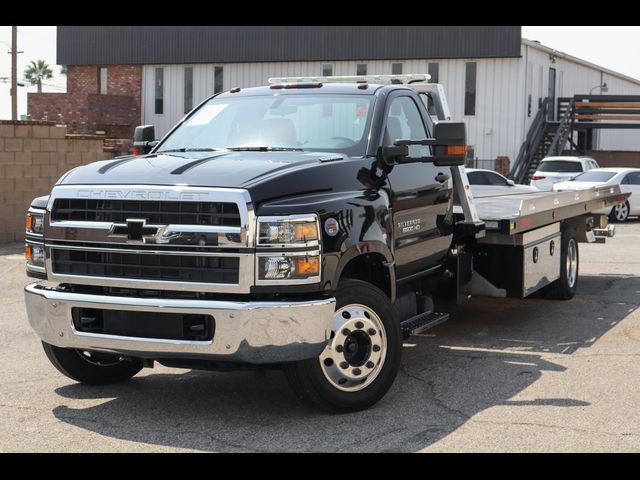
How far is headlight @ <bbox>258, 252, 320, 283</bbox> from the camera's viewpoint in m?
5.86

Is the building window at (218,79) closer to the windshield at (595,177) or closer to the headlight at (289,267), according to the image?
the windshield at (595,177)

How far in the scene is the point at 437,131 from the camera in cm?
723

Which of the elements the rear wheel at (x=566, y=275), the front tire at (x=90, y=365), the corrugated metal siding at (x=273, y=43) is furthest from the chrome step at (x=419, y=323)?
the corrugated metal siding at (x=273, y=43)

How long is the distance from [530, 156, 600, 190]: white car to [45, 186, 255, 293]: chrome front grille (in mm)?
22435

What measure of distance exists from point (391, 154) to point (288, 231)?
56.6 inches

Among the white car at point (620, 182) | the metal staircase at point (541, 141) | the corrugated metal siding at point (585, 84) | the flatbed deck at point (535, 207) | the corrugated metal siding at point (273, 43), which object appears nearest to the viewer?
the flatbed deck at point (535, 207)

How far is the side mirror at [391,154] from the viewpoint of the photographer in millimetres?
7055

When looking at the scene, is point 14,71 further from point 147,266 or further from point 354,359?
point 354,359

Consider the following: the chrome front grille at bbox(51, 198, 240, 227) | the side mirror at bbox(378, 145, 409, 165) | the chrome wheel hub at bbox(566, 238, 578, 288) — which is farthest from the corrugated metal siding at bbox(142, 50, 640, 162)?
the chrome front grille at bbox(51, 198, 240, 227)

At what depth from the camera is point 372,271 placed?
6.96m

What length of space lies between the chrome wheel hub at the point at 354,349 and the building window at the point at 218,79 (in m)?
37.3

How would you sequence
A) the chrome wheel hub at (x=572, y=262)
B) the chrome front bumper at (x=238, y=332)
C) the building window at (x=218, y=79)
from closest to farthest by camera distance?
1. the chrome front bumper at (x=238, y=332)
2. the chrome wheel hub at (x=572, y=262)
3. the building window at (x=218, y=79)

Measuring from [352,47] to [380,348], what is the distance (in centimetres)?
3479
